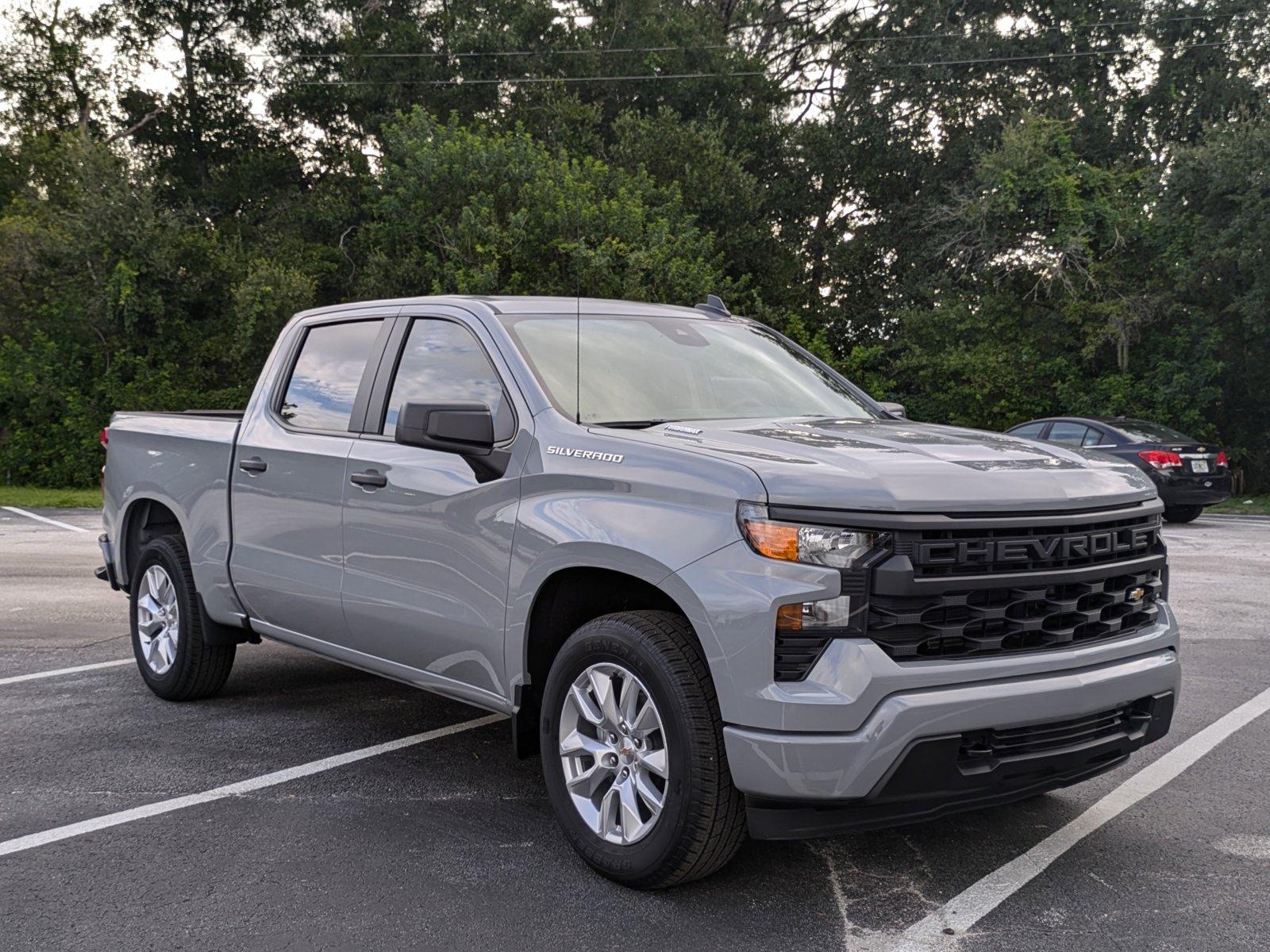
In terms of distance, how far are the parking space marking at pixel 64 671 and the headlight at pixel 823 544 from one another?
205 inches

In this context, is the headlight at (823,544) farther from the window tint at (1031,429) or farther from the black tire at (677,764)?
the window tint at (1031,429)

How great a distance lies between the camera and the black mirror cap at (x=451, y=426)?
443 centimetres

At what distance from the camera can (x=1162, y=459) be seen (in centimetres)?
1789

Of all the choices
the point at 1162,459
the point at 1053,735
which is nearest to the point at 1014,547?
the point at 1053,735

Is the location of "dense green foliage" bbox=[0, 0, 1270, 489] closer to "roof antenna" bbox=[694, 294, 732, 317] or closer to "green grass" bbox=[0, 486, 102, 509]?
"green grass" bbox=[0, 486, 102, 509]

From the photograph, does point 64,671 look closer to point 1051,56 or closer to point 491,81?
point 1051,56

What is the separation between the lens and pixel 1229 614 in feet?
30.9

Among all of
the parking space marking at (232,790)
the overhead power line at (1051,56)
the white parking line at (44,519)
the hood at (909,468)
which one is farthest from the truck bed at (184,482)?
the overhead power line at (1051,56)

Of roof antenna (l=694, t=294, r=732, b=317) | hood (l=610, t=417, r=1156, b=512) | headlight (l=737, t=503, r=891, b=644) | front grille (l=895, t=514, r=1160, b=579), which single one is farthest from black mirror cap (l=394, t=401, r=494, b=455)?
roof antenna (l=694, t=294, r=732, b=317)

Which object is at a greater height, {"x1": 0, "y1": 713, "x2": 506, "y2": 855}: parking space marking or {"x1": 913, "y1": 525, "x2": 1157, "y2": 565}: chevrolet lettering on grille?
{"x1": 913, "y1": 525, "x2": 1157, "y2": 565}: chevrolet lettering on grille

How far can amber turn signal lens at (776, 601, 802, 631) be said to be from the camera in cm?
358

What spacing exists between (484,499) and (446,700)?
2403 millimetres

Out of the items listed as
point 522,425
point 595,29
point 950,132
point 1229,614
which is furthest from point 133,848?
point 595,29

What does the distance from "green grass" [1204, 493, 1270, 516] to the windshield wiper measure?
770 inches
